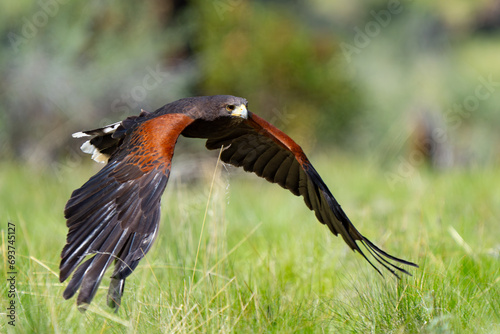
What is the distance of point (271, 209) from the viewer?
7.04m

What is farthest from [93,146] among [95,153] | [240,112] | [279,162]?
[279,162]

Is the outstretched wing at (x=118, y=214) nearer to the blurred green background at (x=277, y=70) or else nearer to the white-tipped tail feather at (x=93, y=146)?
the white-tipped tail feather at (x=93, y=146)

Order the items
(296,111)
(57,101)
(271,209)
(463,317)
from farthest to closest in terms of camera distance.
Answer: (296,111) → (57,101) → (271,209) → (463,317)

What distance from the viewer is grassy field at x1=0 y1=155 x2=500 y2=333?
336 centimetres

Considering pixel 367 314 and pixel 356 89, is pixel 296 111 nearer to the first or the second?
pixel 356 89

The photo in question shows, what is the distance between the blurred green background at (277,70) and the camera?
10.8 m

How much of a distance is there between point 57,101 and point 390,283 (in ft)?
26.7

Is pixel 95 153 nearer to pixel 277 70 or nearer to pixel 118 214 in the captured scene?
pixel 118 214

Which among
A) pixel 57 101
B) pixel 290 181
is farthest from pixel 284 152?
pixel 57 101

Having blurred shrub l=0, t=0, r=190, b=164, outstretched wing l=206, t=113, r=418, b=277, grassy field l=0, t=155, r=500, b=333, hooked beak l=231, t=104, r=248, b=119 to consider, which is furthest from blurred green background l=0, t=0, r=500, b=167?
hooked beak l=231, t=104, r=248, b=119

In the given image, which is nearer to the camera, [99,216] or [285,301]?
[99,216]

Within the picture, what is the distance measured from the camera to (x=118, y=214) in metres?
3.36

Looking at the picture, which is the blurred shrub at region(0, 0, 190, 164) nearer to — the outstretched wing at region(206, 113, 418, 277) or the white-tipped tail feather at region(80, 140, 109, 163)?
the white-tipped tail feather at region(80, 140, 109, 163)

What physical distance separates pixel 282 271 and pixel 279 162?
30.0 inches
